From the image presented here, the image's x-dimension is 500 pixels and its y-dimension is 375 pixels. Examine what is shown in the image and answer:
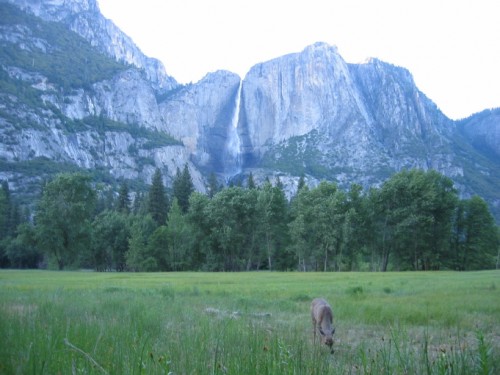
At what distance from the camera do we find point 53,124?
534ft

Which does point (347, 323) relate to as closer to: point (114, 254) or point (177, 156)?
point (114, 254)

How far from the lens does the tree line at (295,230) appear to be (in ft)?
181

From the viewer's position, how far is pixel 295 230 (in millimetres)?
59219

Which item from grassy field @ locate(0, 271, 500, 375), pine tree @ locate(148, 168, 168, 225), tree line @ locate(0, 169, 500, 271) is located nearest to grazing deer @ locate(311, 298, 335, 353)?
grassy field @ locate(0, 271, 500, 375)

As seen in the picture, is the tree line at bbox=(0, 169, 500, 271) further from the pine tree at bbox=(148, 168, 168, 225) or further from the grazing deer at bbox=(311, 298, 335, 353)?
the grazing deer at bbox=(311, 298, 335, 353)

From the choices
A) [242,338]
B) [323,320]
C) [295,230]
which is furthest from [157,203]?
[242,338]

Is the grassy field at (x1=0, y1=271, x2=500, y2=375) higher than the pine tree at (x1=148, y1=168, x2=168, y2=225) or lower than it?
lower

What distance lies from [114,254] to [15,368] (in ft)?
241

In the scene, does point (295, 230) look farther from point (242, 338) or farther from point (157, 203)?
point (242, 338)

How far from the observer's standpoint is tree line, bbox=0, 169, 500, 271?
55094 millimetres

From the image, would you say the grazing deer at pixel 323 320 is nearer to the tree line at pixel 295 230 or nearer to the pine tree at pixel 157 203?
the tree line at pixel 295 230

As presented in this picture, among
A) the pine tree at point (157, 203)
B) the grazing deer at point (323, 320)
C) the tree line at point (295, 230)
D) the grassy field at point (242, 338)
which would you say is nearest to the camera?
the grassy field at point (242, 338)

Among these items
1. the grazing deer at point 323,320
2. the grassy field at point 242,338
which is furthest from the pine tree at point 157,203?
the grazing deer at point 323,320

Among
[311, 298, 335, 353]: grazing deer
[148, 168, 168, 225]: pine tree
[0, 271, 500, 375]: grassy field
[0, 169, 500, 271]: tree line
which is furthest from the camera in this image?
[148, 168, 168, 225]: pine tree
